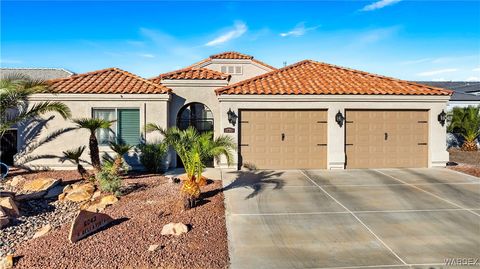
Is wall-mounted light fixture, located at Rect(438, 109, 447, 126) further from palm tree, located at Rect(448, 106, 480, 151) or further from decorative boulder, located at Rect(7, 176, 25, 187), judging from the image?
decorative boulder, located at Rect(7, 176, 25, 187)

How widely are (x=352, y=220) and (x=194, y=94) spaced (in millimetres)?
9139

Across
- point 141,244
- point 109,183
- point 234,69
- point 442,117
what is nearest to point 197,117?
point 109,183

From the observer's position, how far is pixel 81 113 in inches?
525

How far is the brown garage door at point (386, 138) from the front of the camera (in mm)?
13664

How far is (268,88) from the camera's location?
1377cm

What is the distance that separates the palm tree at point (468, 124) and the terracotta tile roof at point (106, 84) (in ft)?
62.1

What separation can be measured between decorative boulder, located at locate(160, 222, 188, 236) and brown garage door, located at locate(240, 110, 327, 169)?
676 centimetres

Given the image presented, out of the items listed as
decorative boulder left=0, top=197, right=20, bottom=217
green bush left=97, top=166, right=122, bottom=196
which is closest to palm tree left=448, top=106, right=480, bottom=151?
green bush left=97, top=166, right=122, bottom=196

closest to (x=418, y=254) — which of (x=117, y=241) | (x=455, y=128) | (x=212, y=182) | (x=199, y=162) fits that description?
(x=199, y=162)

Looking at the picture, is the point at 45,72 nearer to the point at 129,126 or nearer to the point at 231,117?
the point at 129,126

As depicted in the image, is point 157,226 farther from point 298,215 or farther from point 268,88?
point 268,88

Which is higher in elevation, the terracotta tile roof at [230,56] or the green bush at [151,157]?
the terracotta tile roof at [230,56]

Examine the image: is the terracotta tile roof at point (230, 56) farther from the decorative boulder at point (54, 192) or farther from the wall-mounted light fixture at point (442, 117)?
the decorative boulder at point (54, 192)

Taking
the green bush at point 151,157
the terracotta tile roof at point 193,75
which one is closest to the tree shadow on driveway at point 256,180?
the green bush at point 151,157
